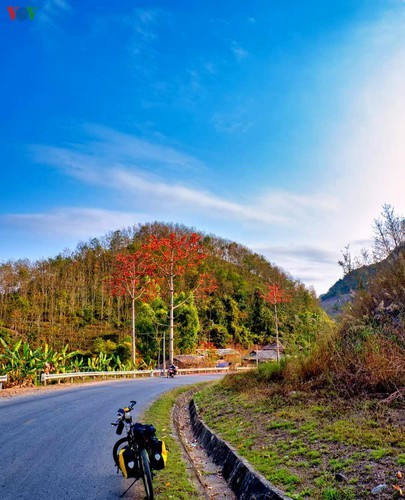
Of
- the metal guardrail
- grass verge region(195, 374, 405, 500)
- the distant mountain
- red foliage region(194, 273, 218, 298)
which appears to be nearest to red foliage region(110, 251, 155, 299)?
red foliage region(194, 273, 218, 298)

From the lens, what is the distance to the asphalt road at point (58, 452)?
4926 millimetres

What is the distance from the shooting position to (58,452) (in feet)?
21.6

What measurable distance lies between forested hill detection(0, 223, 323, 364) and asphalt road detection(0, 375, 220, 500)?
17396 mm

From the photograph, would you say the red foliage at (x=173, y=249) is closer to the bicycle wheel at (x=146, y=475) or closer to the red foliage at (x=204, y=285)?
the red foliage at (x=204, y=285)

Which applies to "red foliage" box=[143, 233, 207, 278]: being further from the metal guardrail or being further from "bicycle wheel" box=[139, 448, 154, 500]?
"bicycle wheel" box=[139, 448, 154, 500]

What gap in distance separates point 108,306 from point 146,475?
51339mm

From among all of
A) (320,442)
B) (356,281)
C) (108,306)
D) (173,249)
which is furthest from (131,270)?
(320,442)

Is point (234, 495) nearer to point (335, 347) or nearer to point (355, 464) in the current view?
point (355, 464)

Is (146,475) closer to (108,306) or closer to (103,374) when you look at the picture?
(103,374)

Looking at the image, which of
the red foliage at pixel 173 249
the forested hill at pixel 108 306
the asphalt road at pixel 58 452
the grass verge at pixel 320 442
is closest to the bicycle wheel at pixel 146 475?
the asphalt road at pixel 58 452

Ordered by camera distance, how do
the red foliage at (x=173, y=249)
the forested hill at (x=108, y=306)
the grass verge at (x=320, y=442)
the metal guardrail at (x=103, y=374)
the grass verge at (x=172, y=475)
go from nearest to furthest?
the grass verge at (x=320, y=442), the grass verge at (x=172, y=475), the metal guardrail at (x=103, y=374), the red foliage at (x=173, y=249), the forested hill at (x=108, y=306)

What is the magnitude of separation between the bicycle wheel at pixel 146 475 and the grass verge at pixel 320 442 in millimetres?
1369

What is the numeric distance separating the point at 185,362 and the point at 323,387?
116ft

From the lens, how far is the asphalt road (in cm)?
→ 493
